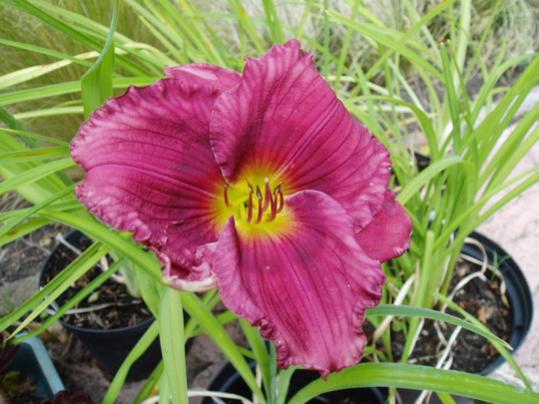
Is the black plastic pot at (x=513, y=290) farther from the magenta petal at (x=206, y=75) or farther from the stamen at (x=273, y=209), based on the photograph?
the magenta petal at (x=206, y=75)

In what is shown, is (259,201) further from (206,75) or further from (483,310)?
(483,310)

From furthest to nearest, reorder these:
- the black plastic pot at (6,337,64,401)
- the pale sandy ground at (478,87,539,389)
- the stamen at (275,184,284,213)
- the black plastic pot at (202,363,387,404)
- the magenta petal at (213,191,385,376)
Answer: the pale sandy ground at (478,87,539,389)
the black plastic pot at (6,337,64,401)
the black plastic pot at (202,363,387,404)
the stamen at (275,184,284,213)
the magenta petal at (213,191,385,376)

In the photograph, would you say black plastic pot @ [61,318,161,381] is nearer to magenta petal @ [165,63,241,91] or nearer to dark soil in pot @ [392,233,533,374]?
dark soil in pot @ [392,233,533,374]

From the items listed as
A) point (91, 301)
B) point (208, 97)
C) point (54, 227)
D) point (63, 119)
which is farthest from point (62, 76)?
point (208, 97)

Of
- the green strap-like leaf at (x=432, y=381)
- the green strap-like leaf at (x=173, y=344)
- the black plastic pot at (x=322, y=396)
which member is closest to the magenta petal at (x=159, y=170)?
the green strap-like leaf at (x=173, y=344)

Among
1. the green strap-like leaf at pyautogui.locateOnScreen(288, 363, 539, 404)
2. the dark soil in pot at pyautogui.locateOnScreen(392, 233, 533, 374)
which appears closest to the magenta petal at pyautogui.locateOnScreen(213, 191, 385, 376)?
the green strap-like leaf at pyautogui.locateOnScreen(288, 363, 539, 404)

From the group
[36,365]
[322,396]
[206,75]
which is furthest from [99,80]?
[36,365]

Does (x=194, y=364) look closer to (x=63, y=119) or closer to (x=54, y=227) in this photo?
(x=54, y=227)
